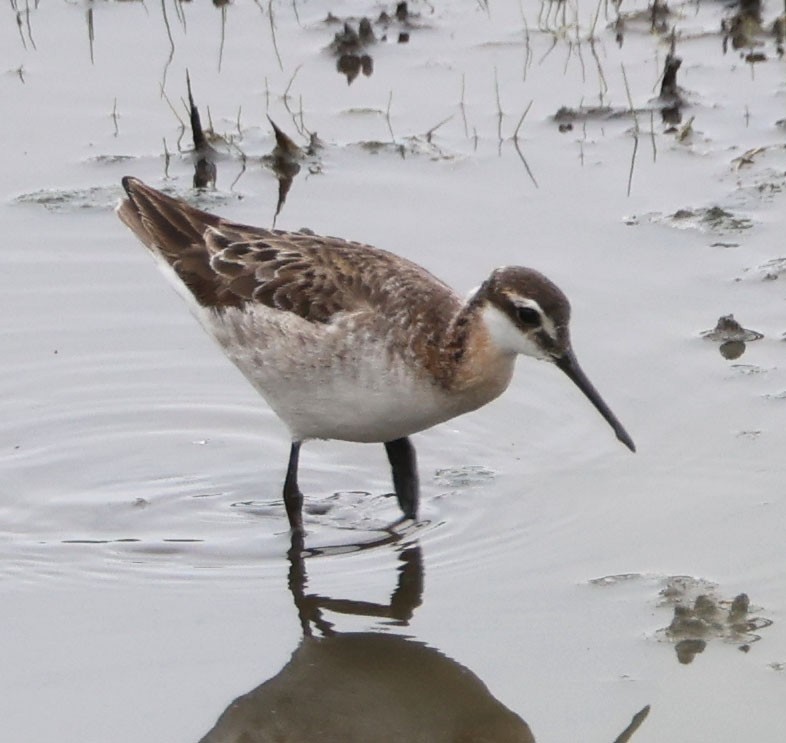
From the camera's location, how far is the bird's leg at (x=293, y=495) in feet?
26.7

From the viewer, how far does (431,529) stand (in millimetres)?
8039

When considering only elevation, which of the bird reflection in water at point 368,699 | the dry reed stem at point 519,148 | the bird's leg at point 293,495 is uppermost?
the dry reed stem at point 519,148

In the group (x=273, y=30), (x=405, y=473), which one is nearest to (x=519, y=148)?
(x=273, y=30)

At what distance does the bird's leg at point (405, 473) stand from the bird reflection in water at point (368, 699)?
0.84m

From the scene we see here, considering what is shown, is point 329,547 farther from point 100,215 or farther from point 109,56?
point 109,56

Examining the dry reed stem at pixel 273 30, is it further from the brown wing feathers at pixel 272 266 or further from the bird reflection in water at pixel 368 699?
the bird reflection in water at pixel 368 699

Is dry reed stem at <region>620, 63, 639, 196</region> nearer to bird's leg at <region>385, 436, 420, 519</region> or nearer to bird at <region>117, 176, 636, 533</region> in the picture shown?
bird at <region>117, 176, 636, 533</region>

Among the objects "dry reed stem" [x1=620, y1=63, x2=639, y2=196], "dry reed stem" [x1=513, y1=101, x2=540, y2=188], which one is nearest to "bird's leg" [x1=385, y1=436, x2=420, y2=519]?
"dry reed stem" [x1=513, y1=101, x2=540, y2=188]

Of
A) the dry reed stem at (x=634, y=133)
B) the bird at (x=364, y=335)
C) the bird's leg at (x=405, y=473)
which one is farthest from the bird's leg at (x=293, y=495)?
the dry reed stem at (x=634, y=133)

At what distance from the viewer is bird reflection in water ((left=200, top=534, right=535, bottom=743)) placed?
6.58 metres

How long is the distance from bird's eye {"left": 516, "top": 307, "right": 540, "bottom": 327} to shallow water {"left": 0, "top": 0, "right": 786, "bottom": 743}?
906mm

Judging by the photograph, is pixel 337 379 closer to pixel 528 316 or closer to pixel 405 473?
pixel 405 473

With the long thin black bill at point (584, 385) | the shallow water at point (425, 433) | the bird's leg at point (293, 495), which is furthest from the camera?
the bird's leg at point (293, 495)

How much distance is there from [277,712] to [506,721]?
0.81m
